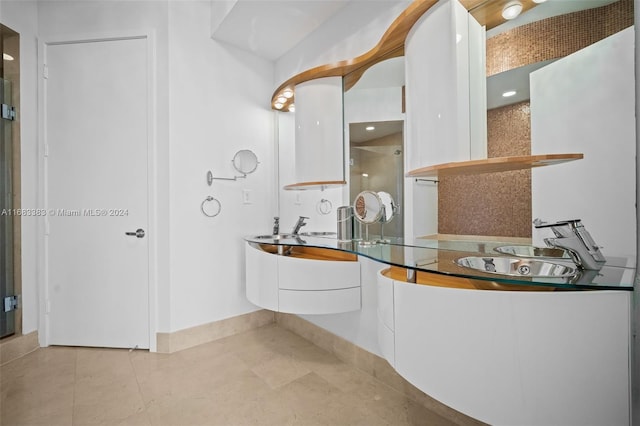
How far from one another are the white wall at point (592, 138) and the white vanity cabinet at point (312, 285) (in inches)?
40.5

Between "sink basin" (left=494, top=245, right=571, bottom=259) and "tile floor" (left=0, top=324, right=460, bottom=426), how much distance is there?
→ 3.07 ft

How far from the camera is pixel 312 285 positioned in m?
1.84

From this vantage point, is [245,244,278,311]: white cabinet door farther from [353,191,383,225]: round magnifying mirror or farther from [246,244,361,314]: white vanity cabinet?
[353,191,383,225]: round magnifying mirror

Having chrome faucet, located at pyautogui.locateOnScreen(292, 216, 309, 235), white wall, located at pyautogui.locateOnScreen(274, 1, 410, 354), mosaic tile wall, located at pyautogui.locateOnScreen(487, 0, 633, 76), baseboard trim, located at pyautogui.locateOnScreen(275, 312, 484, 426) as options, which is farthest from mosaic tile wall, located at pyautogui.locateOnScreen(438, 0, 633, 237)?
chrome faucet, located at pyautogui.locateOnScreen(292, 216, 309, 235)

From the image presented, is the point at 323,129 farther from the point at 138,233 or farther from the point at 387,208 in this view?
the point at 138,233

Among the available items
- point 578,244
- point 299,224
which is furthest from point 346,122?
point 578,244

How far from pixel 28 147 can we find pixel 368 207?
2.64 metres

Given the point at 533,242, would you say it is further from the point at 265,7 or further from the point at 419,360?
the point at 265,7

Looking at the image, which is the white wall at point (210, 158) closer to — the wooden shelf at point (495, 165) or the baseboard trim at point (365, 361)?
the baseboard trim at point (365, 361)

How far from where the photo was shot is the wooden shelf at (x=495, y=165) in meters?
1.12

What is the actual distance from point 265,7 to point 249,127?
970 mm

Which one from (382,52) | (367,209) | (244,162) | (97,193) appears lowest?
(367,209)

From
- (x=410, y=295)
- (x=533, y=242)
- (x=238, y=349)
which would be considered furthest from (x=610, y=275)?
(x=238, y=349)

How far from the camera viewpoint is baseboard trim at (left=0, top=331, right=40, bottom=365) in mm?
2107
